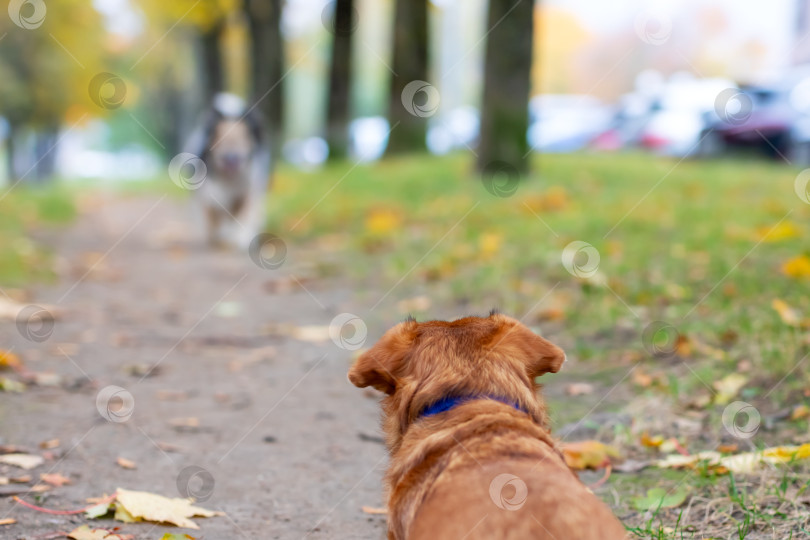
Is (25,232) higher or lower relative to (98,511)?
lower

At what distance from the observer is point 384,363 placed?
8.48 feet

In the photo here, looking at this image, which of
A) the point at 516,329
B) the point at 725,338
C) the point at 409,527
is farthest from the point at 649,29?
the point at 409,527

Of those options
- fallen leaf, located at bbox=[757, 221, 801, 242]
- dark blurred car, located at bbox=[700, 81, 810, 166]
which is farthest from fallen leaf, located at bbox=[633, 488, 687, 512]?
dark blurred car, located at bbox=[700, 81, 810, 166]

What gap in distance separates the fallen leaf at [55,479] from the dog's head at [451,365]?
1.55 meters

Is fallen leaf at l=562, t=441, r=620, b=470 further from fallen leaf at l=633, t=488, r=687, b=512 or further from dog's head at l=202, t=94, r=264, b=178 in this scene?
dog's head at l=202, t=94, r=264, b=178

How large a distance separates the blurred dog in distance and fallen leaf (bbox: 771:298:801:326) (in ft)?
25.2

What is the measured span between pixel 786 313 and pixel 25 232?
10.7 meters

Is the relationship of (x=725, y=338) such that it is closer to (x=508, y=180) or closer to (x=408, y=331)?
(x=408, y=331)

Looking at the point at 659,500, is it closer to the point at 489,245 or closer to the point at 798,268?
the point at 798,268

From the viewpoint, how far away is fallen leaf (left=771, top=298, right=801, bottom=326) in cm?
468

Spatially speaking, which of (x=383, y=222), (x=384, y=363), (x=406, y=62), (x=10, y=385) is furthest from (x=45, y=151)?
(x=384, y=363)

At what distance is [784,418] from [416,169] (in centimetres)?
1000

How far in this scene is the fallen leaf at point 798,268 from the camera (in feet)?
17.8

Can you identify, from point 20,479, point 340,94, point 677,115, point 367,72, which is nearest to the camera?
point 20,479
